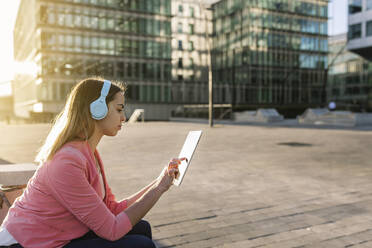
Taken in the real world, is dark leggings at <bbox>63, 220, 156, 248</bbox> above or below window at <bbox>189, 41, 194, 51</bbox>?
below

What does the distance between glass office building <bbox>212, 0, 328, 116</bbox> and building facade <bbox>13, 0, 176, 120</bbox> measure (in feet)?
47.0

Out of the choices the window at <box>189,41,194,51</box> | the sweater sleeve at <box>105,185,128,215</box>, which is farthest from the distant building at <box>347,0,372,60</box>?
the sweater sleeve at <box>105,185,128,215</box>

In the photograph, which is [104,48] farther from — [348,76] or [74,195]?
[74,195]

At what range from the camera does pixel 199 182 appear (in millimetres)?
6996

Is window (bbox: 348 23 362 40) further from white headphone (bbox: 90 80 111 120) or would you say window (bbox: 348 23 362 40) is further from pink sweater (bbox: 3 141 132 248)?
pink sweater (bbox: 3 141 132 248)

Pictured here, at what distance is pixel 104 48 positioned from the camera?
163 ft

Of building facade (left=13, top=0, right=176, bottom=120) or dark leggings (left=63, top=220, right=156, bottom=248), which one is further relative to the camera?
building facade (left=13, top=0, right=176, bottom=120)

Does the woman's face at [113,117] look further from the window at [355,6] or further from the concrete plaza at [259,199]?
the window at [355,6]

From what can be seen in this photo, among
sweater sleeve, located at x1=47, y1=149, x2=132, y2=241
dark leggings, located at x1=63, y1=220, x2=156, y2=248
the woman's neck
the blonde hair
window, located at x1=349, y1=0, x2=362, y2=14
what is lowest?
dark leggings, located at x1=63, y1=220, x2=156, y2=248

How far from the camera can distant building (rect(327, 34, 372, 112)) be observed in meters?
65.6

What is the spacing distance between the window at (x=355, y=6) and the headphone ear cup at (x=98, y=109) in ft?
177

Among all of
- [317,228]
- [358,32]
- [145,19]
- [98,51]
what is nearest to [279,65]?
[358,32]

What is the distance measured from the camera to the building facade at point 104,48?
46.0m

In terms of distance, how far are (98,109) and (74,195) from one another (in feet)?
1.48
